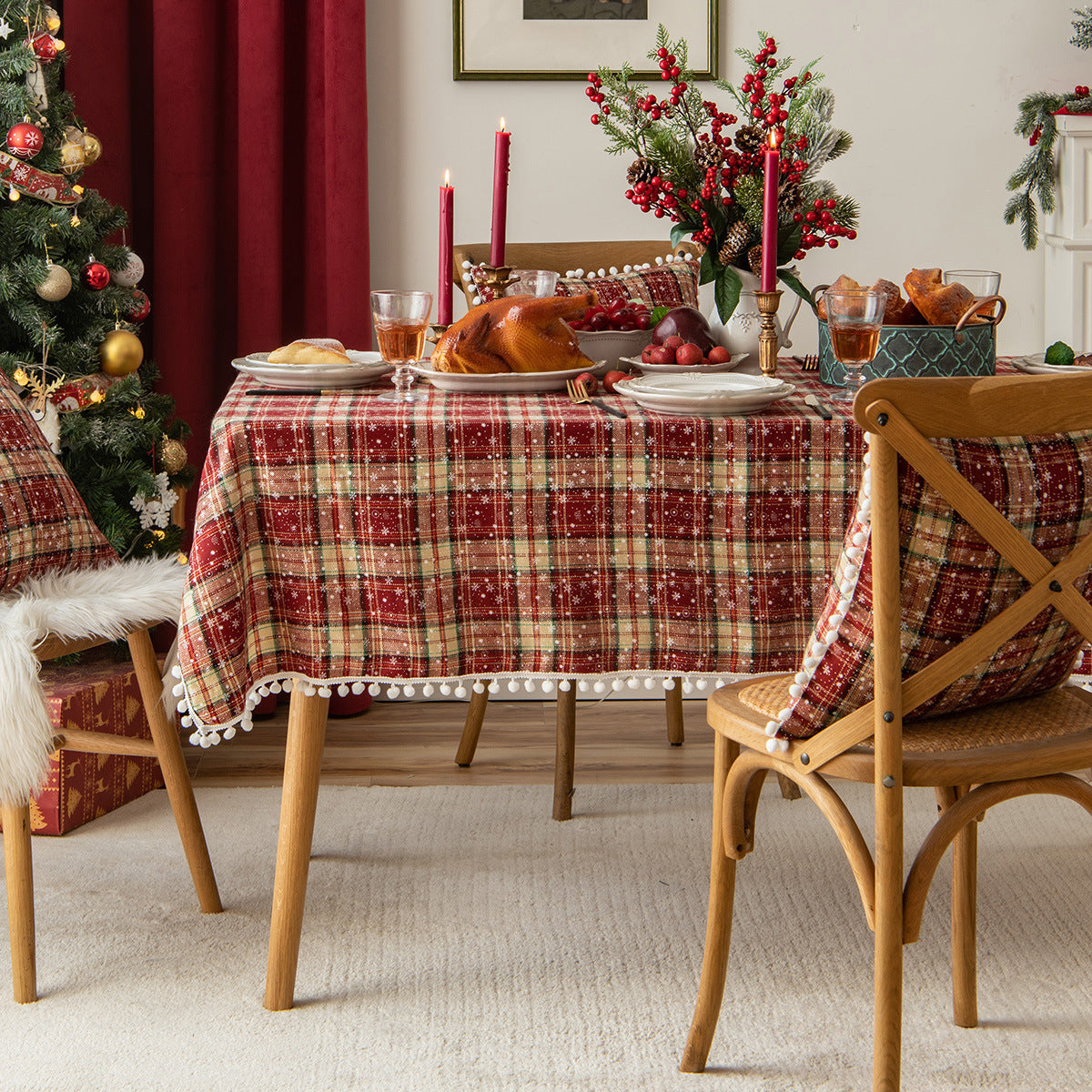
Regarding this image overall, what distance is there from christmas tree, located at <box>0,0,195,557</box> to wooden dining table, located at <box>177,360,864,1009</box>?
83cm

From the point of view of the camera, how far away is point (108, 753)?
1.88 metres

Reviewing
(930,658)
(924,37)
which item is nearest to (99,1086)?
(930,658)

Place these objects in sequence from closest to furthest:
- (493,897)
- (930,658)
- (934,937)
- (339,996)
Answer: (930,658) → (339,996) → (934,937) → (493,897)

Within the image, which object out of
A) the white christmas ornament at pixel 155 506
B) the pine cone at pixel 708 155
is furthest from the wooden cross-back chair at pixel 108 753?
the pine cone at pixel 708 155

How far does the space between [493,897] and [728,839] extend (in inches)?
27.3

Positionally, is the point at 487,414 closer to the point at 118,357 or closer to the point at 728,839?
the point at 728,839

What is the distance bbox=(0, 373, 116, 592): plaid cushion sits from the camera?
6.07 ft

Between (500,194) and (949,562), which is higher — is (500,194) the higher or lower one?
the higher one

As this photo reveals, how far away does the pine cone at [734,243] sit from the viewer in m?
1.84

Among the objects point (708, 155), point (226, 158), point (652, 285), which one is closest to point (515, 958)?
point (708, 155)

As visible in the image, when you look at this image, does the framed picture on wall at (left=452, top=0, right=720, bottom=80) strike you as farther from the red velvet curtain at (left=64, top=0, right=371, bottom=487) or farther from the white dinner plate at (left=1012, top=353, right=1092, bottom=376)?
the white dinner plate at (left=1012, top=353, right=1092, bottom=376)

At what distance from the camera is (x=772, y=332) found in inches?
70.2

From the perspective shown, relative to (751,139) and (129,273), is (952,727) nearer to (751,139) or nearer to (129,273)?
(751,139)

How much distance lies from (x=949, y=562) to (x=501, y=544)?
1.85 feet
